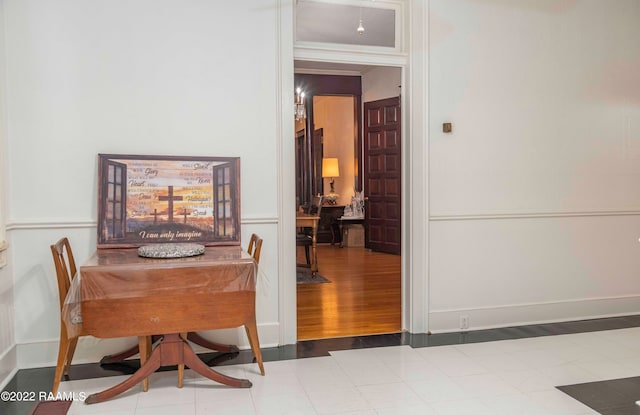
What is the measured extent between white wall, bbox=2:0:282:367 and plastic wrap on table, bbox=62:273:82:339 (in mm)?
582

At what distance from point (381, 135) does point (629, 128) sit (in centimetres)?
378

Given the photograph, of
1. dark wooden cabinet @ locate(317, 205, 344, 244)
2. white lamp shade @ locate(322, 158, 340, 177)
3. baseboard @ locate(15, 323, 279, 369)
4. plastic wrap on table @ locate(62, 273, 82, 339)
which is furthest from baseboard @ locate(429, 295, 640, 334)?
white lamp shade @ locate(322, 158, 340, 177)

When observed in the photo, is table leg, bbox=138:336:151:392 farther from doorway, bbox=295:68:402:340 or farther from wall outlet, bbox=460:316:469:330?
wall outlet, bbox=460:316:469:330

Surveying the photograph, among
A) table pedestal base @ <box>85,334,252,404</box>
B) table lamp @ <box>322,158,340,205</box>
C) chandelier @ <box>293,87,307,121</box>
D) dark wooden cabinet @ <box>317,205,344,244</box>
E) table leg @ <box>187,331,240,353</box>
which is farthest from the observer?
table lamp @ <box>322,158,340,205</box>

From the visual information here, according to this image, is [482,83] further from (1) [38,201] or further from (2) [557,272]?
(1) [38,201]

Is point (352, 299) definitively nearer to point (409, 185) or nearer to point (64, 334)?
point (409, 185)

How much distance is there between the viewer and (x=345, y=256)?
7289 mm

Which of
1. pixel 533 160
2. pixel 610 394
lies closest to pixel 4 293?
pixel 610 394

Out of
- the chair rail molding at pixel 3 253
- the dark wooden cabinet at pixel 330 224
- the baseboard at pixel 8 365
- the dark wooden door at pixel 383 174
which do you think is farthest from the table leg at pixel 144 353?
the dark wooden cabinet at pixel 330 224

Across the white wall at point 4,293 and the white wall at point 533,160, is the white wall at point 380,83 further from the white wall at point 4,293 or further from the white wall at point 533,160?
the white wall at point 4,293

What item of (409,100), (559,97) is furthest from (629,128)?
(409,100)

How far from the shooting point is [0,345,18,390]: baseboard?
8.70 feet

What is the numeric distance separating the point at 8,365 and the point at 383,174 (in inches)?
220

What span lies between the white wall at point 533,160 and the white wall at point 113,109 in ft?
4.14
